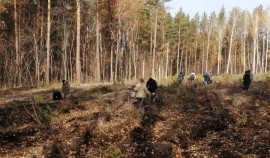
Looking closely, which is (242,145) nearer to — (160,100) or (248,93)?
(160,100)

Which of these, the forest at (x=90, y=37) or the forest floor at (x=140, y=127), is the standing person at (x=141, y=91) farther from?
the forest at (x=90, y=37)

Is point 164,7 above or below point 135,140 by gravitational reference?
above

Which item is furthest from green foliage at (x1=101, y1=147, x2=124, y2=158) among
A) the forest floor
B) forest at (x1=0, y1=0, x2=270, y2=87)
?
forest at (x1=0, y1=0, x2=270, y2=87)

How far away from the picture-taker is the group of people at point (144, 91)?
2027 cm

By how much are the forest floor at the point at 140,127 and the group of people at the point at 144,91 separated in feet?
1.61

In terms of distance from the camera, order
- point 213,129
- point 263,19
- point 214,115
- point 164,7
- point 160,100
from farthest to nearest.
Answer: point 263,19 < point 164,7 < point 160,100 < point 214,115 < point 213,129

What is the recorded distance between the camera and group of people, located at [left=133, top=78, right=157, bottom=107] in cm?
2027

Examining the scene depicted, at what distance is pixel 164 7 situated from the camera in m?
50.0

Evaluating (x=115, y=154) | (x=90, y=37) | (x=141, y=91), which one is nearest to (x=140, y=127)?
(x=141, y=91)

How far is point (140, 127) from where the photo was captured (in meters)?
17.2

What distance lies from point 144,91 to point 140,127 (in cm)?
342

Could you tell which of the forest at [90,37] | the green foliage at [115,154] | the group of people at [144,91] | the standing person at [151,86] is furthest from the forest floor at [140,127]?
the forest at [90,37]

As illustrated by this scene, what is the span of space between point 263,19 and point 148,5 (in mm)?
36088

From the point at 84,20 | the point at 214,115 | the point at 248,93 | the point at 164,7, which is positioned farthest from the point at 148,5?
the point at 214,115
